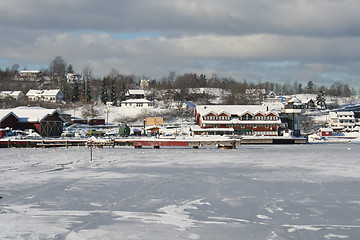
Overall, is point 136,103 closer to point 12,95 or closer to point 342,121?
point 12,95

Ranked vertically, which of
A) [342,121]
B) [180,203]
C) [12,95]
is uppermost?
[12,95]

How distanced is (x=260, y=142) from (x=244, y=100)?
56351 millimetres

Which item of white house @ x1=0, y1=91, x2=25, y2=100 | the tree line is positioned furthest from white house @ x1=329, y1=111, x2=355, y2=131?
white house @ x1=0, y1=91, x2=25, y2=100

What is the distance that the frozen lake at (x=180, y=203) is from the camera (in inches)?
441

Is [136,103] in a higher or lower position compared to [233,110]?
higher

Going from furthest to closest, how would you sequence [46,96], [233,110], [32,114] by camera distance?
[46,96], [233,110], [32,114]

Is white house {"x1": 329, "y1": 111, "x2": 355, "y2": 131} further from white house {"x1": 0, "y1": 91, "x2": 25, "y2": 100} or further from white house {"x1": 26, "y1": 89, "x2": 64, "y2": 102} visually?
white house {"x1": 0, "y1": 91, "x2": 25, "y2": 100}

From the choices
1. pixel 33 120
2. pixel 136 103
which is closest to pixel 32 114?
pixel 33 120

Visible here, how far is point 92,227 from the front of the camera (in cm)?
1148

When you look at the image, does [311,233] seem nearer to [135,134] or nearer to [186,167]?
[186,167]

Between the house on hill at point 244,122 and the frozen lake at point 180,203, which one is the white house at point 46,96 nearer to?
the house on hill at point 244,122

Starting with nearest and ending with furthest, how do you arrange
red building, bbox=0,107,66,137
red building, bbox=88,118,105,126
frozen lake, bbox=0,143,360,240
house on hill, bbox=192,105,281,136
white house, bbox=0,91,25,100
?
frozen lake, bbox=0,143,360,240 → red building, bbox=0,107,66,137 → house on hill, bbox=192,105,281,136 → red building, bbox=88,118,105,126 → white house, bbox=0,91,25,100

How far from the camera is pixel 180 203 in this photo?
14422 mm

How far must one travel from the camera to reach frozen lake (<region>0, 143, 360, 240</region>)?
11203mm
